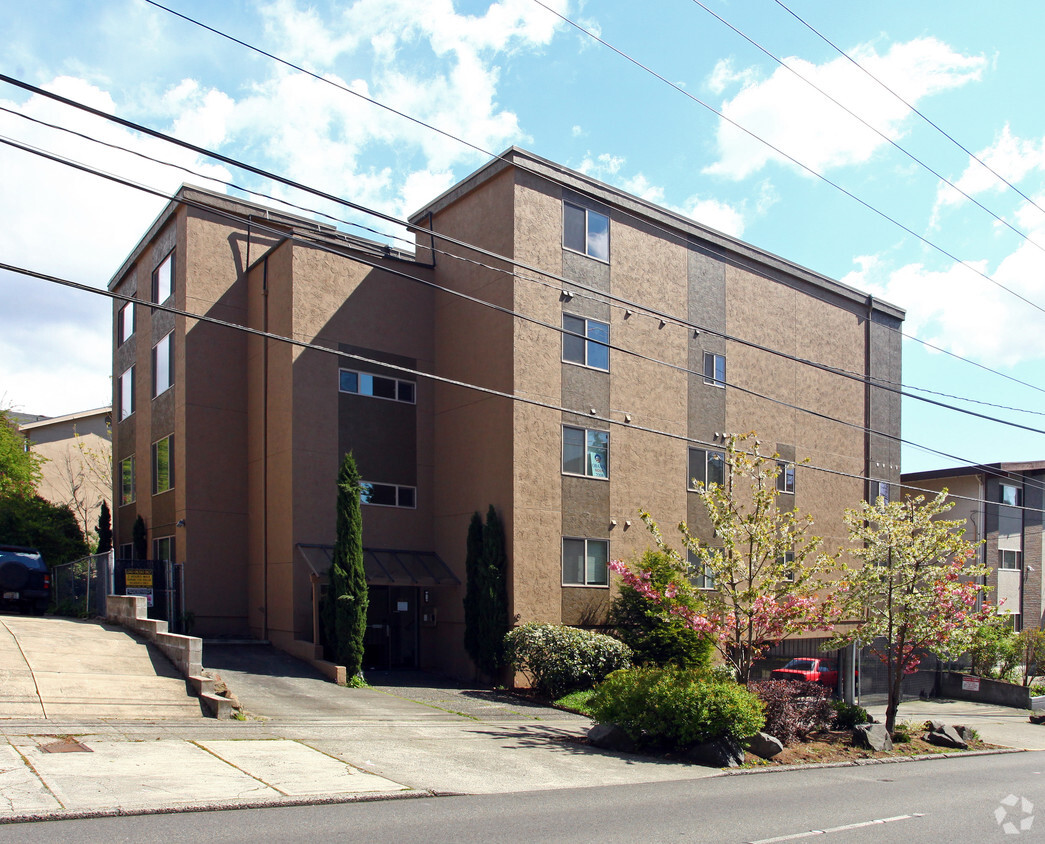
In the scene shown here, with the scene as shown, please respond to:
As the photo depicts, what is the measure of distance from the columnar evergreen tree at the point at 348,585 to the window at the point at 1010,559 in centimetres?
3224

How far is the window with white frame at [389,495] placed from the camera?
936 inches

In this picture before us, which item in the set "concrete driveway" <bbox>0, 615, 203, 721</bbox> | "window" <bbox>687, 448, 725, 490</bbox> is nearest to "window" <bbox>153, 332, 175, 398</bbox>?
"concrete driveway" <bbox>0, 615, 203, 721</bbox>

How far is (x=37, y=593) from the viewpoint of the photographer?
2258 cm

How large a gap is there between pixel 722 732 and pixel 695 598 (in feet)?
16.4

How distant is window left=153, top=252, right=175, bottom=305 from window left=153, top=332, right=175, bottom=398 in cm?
122

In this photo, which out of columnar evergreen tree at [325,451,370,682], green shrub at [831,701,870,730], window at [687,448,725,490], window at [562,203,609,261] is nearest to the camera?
green shrub at [831,701,870,730]

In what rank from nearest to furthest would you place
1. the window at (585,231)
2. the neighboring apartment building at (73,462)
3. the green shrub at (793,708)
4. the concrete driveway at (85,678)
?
the concrete driveway at (85,678)
the green shrub at (793,708)
the window at (585,231)
the neighboring apartment building at (73,462)

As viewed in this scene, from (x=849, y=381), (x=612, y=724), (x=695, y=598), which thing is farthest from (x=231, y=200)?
(x=849, y=381)

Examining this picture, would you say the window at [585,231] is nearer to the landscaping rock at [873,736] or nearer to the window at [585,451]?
the window at [585,451]

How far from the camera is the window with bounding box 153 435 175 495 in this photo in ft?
84.1

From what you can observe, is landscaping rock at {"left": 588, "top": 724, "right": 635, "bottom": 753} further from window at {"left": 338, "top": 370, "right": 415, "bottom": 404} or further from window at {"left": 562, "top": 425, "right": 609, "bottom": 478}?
window at {"left": 338, "top": 370, "right": 415, "bottom": 404}

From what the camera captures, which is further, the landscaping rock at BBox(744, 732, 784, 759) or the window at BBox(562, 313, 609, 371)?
the window at BBox(562, 313, 609, 371)

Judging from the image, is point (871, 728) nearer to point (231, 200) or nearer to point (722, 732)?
point (722, 732)

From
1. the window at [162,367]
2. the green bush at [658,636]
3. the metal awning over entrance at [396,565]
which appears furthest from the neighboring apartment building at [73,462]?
the green bush at [658,636]
